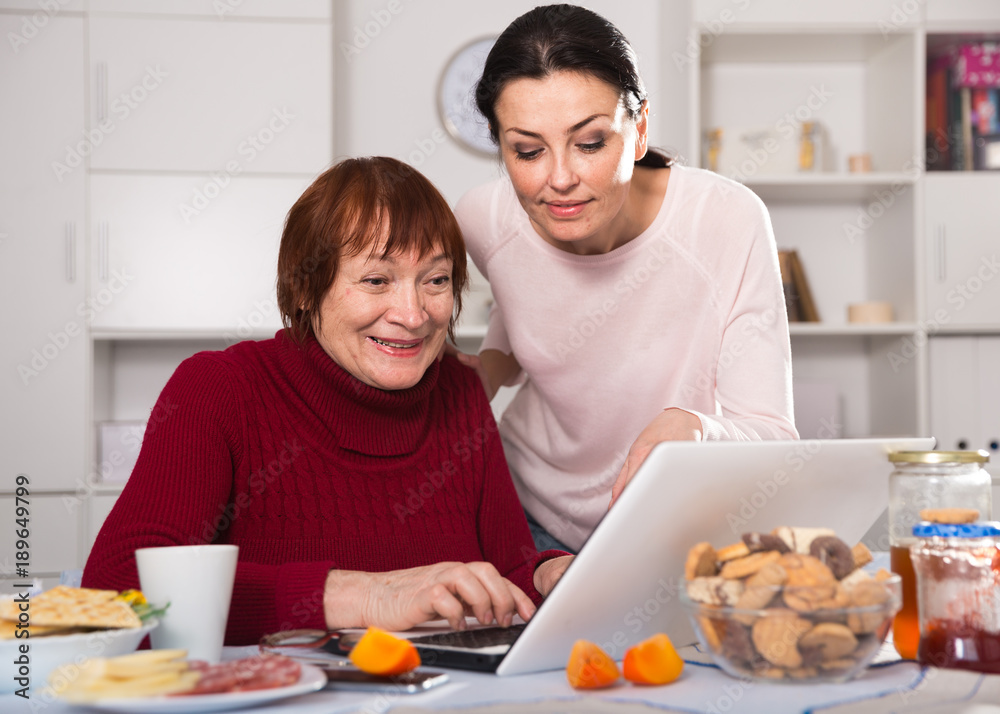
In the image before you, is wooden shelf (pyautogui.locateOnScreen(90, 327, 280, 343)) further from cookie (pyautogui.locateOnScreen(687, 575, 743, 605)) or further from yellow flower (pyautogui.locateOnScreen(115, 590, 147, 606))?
cookie (pyautogui.locateOnScreen(687, 575, 743, 605))

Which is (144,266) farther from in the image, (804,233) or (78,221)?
(804,233)

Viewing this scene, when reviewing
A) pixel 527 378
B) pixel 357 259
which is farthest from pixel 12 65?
pixel 357 259

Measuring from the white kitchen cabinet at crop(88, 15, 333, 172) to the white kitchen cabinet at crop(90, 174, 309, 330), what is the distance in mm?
69

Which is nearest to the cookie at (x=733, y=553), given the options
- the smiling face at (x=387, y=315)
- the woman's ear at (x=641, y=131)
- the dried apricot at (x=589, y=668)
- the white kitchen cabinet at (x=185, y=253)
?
the dried apricot at (x=589, y=668)

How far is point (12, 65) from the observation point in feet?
9.50

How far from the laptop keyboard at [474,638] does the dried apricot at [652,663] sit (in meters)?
0.15

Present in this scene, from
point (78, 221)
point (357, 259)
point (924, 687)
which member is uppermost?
point (78, 221)

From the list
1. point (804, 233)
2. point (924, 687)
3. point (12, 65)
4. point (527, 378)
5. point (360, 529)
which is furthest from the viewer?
point (804, 233)

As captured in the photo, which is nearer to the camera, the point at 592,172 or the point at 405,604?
the point at 405,604

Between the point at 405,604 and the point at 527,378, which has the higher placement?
the point at 527,378

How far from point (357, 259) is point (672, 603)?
62 cm

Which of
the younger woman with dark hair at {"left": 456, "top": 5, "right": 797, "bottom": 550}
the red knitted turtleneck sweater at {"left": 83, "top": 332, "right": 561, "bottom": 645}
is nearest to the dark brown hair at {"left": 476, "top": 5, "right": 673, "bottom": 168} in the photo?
the younger woman with dark hair at {"left": 456, "top": 5, "right": 797, "bottom": 550}

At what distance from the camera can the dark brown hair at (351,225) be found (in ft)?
3.95

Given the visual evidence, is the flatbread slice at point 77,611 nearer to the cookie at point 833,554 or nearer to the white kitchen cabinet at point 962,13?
the cookie at point 833,554
